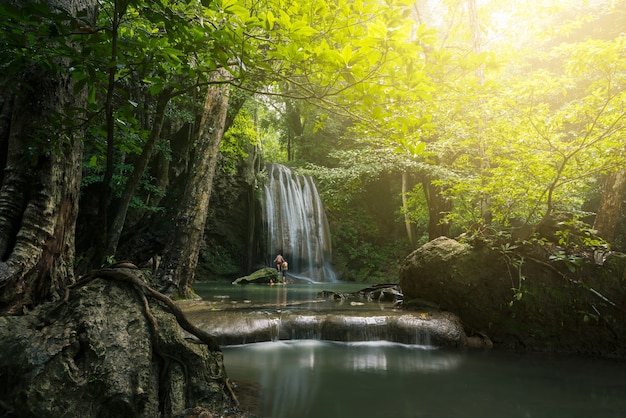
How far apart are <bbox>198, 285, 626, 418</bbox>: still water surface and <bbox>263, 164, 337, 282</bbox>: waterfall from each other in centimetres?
1477

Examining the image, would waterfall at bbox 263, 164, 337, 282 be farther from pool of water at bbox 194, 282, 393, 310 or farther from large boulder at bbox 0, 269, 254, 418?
large boulder at bbox 0, 269, 254, 418

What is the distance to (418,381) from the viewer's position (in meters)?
4.39

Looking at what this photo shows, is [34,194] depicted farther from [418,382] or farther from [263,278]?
[263,278]

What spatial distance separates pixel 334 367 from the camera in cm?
485

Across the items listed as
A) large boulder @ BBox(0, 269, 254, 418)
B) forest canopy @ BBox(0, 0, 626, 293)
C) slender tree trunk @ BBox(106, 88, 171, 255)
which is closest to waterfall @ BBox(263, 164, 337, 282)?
forest canopy @ BBox(0, 0, 626, 293)

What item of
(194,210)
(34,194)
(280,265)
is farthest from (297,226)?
(34,194)

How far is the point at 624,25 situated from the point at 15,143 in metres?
26.5

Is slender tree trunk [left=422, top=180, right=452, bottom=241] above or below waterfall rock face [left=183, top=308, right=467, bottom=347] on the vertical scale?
above

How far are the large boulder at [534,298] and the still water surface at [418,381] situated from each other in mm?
446

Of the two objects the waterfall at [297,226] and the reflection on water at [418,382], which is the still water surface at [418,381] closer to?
the reflection on water at [418,382]

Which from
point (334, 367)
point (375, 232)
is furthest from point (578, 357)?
point (375, 232)

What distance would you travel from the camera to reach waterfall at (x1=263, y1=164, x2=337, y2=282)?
20641mm

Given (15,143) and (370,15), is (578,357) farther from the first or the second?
(15,143)

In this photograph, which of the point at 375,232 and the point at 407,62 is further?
the point at 375,232
